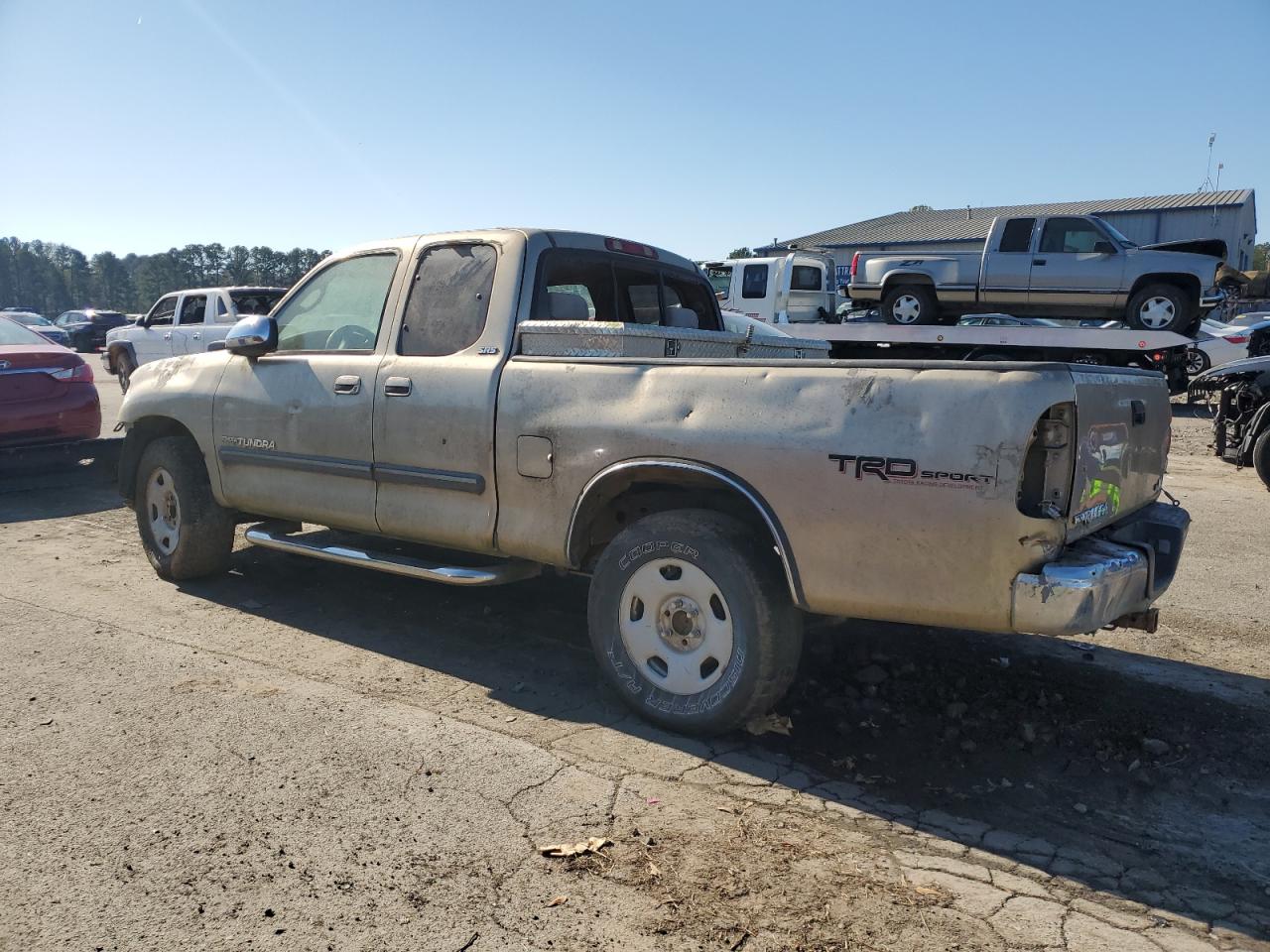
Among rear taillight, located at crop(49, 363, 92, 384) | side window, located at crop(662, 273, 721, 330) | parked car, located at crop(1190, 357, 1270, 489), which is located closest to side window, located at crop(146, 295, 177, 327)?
rear taillight, located at crop(49, 363, 92, 384)

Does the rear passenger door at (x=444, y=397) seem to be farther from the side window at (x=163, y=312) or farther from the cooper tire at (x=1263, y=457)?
the side window at (x=163, y=312)

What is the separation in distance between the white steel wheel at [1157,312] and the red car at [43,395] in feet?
41.1

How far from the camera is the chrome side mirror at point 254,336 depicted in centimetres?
515

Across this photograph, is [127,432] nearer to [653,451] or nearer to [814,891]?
[653,451]

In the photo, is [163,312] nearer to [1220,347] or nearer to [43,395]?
[43,395]

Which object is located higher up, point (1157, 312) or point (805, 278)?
point (805, 278)

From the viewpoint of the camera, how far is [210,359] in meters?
5.58

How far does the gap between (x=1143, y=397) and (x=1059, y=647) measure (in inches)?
61.8

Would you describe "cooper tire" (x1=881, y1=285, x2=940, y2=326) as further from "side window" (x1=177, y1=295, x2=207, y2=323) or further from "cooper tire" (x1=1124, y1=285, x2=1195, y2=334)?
"side window" (x1=177, y1=295, x2=207, y2=323)

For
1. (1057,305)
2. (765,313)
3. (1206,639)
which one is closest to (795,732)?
(1206,639)

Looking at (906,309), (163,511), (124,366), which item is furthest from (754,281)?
(163,511)

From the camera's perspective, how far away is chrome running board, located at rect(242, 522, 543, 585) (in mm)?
4250

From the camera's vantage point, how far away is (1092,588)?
2916 mm

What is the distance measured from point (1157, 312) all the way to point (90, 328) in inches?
1435
